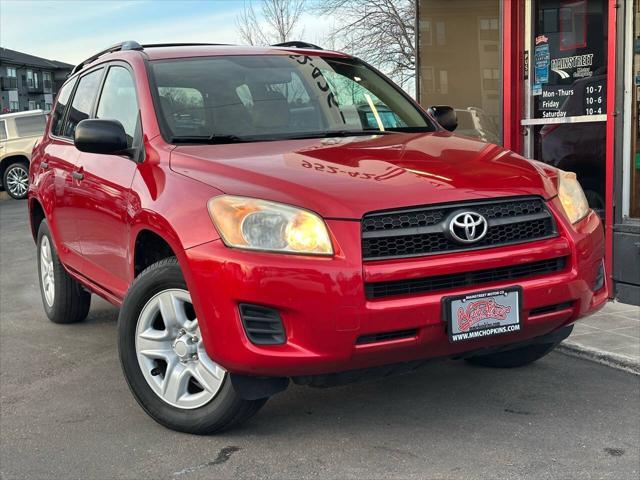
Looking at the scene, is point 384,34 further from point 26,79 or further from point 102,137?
point 26,79

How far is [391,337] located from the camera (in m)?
2.97

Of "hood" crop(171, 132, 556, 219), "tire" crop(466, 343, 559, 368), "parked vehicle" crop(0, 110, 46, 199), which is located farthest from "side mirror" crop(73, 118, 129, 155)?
"parked vehicle" crop(0, 110, 46, 199)

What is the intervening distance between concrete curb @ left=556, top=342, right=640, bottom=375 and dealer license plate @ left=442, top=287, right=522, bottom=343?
1.56 metres

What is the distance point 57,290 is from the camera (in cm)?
557

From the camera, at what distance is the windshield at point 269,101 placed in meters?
3.90

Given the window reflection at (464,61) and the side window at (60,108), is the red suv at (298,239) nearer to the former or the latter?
the side window at (60,108)

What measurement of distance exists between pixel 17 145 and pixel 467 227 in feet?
57.8

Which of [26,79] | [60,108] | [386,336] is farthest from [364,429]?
[26,79]

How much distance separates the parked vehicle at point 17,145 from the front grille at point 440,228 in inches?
678

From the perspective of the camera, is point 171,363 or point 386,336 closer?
point 386,336

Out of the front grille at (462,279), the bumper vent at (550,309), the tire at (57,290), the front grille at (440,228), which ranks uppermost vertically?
the front grille at (440,228)

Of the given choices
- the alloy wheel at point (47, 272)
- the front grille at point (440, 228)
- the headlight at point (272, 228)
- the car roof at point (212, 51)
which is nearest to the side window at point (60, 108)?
the alloy wheel at point (47, 272)

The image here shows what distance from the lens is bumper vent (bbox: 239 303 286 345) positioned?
9.59 feet

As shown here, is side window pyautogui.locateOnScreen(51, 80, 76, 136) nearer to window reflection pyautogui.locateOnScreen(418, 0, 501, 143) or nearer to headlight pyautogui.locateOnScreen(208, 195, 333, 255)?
headlight pyautogui.locateOnScreen(208, 195, 333, 255)
